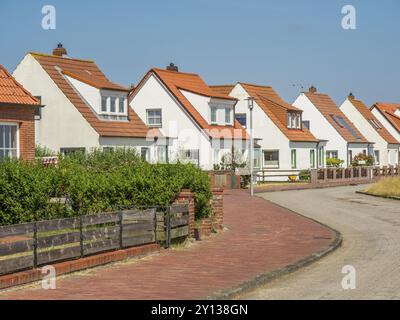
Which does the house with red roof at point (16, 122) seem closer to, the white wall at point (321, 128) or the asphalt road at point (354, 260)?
the asphalt road at point (354, 260)

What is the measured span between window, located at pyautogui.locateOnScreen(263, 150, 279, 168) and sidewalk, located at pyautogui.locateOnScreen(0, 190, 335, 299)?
35760 mm

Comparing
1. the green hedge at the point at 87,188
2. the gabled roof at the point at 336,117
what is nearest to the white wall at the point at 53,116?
the green hedge at the point at 87,188

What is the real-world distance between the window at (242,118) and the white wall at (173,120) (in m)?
9.09

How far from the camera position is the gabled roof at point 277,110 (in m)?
59.9

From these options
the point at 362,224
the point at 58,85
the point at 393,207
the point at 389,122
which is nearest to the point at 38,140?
the point at 58,85

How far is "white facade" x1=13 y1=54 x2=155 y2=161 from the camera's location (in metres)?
42.9

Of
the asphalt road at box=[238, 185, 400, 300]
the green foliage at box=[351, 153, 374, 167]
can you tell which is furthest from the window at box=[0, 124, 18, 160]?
the green foliage at box=[351, 153, 374, 167]

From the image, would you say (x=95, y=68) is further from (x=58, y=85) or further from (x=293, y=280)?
(x=293, y=280)

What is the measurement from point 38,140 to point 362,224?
24.2 m

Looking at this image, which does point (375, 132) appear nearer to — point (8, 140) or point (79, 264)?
point (8, 140)

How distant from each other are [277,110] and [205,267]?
1866 inches

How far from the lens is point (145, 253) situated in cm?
1652

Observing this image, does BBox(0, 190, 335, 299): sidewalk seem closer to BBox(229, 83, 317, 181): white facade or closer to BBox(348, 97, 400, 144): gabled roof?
BBox(229, 83, 317, 181): white facade

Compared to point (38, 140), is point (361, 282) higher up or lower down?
lower down
